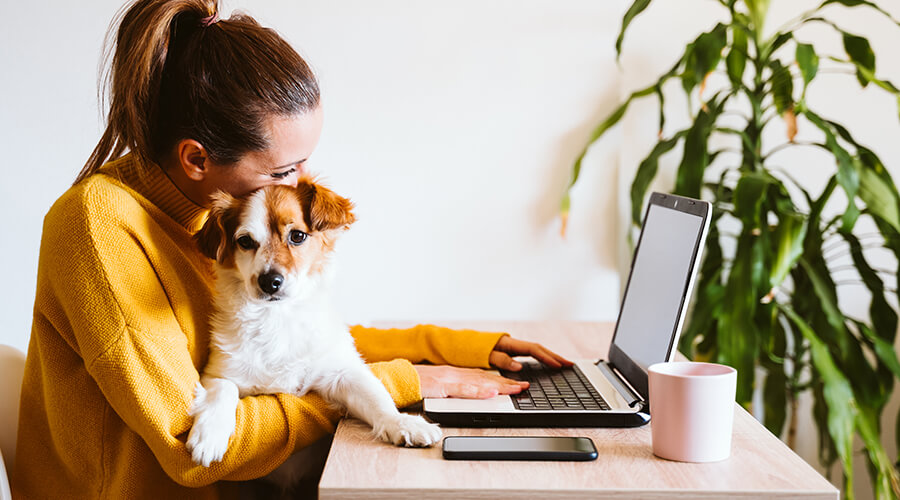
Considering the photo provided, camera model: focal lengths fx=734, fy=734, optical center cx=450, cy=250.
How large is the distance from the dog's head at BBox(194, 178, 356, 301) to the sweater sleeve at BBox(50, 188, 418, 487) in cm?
13

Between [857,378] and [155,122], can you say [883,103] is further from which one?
[155,122]

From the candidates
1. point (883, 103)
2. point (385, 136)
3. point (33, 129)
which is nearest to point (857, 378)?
point (883, 103)

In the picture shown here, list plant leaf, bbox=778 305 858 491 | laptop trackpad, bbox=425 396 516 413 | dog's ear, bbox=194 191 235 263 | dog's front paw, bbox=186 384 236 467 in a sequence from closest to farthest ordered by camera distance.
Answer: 1. dog's front paw, bbox=186 384 236 467
2. laptop trackpad, bbox=425 396 516 413
3. dog's ear, bbox=194 191 235 263
4. plant leaf, bbox=778 305 858 491

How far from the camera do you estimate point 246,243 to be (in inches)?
44.7

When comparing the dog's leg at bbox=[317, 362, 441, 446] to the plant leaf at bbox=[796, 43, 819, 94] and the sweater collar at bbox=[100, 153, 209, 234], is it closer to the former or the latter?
the sweater collar at bbox=[100, 153, 209, 234]

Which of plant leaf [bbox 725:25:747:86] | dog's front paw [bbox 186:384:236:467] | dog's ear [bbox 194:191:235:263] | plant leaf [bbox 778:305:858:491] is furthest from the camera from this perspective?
plant leaf [bbox 725:25:747:86]

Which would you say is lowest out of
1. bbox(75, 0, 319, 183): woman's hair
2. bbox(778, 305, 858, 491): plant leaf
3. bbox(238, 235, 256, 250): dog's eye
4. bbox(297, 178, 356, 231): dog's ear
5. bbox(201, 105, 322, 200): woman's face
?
bbox(778, 305, 858, 491): plant leaf

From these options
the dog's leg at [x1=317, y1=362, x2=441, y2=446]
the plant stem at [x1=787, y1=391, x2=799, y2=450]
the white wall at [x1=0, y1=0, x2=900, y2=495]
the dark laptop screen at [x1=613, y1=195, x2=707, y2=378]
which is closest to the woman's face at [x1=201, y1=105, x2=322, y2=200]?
the dog's leg at [x1=317, y1=362, x2=441, y2=446]

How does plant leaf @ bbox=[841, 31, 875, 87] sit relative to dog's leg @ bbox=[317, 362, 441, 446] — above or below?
above

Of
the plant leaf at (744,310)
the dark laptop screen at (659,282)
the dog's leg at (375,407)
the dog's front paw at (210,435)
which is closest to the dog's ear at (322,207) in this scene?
the dog's leg at (375,407)

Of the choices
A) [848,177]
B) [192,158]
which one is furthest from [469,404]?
[848,177]

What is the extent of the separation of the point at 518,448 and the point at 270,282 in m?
0.45

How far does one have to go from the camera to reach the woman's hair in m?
1.06

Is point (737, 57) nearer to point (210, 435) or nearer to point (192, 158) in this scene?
point (192, 158)
